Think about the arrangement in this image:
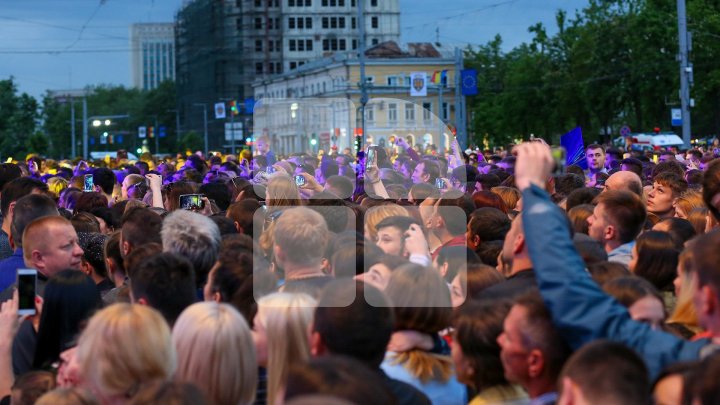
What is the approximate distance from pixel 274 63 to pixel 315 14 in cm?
1176

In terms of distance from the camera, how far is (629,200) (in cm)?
793

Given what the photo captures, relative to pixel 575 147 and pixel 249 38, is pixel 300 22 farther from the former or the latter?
pixel 575 147

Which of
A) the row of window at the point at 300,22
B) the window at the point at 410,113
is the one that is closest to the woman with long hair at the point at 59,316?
the window at the point at 410,113

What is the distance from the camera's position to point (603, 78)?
7081 cm

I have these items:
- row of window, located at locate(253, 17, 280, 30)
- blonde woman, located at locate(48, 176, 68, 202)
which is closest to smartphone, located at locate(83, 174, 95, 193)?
blonde woman, located at locate(48, 176, 68, 202)

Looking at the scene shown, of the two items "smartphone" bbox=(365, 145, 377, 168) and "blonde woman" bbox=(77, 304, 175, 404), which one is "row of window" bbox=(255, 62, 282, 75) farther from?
"blonde woman" bbox=(77, 304, 175, 404)

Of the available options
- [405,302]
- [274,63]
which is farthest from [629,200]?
[274,63]

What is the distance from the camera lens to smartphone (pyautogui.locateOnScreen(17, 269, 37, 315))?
5.98 metres

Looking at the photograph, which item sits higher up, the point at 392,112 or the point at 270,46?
the point at 270,46

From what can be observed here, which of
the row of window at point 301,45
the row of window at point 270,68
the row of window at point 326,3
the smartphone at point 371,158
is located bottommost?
the smartphone at point 371,158

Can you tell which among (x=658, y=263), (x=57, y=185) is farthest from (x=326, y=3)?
(x=658, y=263)

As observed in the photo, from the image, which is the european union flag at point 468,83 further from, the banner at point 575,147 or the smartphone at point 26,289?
the smartphone at point 26,289

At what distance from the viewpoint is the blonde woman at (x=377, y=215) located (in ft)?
27.5

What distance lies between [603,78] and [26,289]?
6695 cm
